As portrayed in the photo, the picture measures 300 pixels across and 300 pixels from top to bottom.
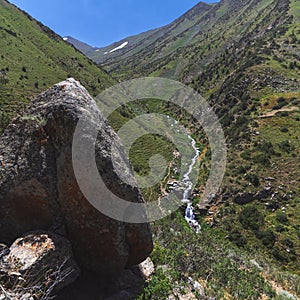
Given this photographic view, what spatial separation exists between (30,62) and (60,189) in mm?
70562

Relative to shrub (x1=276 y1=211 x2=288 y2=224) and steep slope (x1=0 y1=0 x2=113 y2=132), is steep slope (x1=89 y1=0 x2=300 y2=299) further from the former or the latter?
steep slope (x1=0 y1=0 x2=113 y2=132)

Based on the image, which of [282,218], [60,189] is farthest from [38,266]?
[282,218]

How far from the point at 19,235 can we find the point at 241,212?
2915 centimetres

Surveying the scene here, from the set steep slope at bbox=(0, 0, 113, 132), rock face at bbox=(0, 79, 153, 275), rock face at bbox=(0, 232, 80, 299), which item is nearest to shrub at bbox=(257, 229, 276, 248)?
rock face at bbox=(0, 79, 153, 275)

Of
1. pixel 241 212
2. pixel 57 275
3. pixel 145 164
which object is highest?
pixel 57 275

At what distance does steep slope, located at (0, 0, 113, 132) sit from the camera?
5309 centimetres

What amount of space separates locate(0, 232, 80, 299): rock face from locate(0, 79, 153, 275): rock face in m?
0.54

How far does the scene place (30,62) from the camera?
2724 inches

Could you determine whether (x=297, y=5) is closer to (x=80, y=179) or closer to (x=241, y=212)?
(x=241, y=212)

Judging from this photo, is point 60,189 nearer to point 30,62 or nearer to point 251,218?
point 251,218

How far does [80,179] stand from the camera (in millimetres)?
7016

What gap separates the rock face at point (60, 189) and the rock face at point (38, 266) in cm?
54

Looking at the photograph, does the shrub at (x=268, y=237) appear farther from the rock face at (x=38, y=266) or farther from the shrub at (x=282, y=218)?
the rock face at (x=38, y=266)

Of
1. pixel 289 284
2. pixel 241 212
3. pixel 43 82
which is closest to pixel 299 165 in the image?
pixel 241 212
